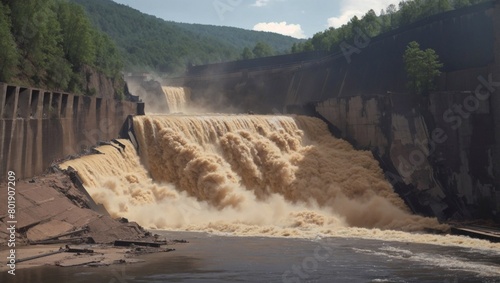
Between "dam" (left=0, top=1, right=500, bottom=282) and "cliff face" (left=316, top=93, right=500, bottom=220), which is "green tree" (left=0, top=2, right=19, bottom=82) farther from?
"cliff face" (left=316, top=93, right=500, bottom=220)

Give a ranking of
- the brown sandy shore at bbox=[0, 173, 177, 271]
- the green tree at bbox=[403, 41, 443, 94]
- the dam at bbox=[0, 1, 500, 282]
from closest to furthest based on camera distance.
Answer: the brown sandy shore at bbox=[0, 173, 177, 271] < the dam at bbox=[0, 1, 500, 282] < the green tree at bbox=[403, 41, 443, 94]

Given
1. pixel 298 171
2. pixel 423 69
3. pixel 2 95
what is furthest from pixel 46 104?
pixel 423 69

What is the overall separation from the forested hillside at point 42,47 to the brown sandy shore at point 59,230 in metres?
12.6

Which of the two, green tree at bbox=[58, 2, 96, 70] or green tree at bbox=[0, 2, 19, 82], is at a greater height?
green tree at bbox=[58, 2, 96, 70]

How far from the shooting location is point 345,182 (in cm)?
4312

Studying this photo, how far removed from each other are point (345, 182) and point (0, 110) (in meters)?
22.0

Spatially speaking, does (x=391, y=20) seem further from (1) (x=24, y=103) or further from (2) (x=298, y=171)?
(1) (x=24, y=103)

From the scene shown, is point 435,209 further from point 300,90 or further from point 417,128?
point 300,90

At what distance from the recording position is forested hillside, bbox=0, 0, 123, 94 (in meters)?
41.3

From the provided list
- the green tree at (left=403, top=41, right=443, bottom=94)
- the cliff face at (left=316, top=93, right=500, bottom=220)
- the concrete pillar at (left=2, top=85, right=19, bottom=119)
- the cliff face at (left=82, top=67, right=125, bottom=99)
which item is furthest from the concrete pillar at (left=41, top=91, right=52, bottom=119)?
the green tree at (left=403, top=41, right=443, bottom=94)

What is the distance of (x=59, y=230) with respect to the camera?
27422mm

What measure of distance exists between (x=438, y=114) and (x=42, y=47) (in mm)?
26297

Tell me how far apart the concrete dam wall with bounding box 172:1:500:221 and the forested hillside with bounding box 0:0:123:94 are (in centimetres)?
1713

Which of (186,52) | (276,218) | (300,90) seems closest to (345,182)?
(276,218)
